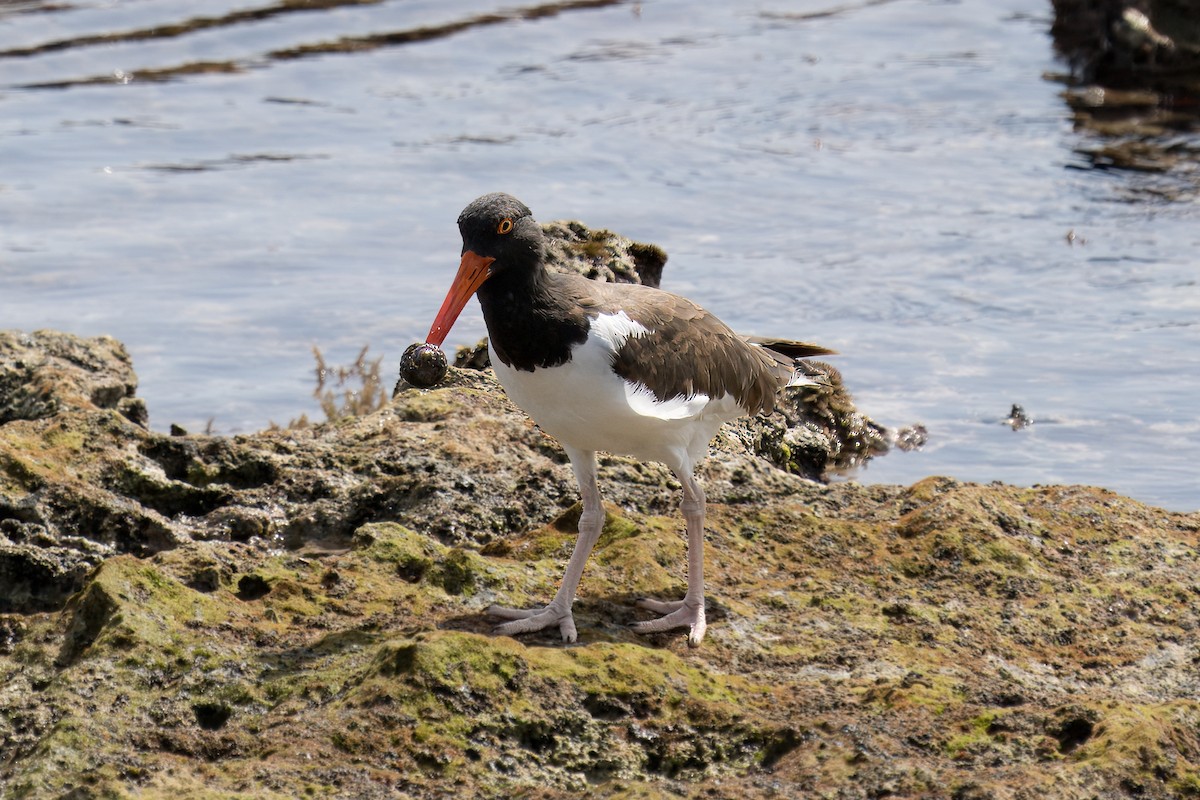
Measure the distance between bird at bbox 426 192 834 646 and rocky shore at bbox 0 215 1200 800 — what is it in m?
0.16

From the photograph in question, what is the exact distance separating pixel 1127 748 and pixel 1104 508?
6.71ft

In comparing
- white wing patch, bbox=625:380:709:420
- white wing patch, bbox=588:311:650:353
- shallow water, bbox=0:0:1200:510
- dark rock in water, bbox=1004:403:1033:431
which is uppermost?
white wing patch, bbox=588:311:650:353

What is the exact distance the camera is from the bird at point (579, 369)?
15.9ft

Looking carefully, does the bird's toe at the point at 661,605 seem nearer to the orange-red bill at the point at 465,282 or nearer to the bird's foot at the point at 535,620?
the bird's foot at the point at 535,620

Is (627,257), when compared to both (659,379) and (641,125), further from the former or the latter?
(641,125)

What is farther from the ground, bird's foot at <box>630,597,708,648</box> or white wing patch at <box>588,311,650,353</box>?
white wing patch at <box>588,311,650,353</box>

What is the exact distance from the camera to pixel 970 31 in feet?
68.0

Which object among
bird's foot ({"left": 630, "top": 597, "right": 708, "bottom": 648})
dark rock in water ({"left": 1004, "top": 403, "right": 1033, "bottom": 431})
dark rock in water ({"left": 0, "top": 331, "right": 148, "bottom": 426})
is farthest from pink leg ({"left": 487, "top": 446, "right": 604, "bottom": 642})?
dark rock in water ({"left": 1004, "top": 403, "right": 1033, "bottom": 431})

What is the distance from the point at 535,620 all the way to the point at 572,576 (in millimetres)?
264

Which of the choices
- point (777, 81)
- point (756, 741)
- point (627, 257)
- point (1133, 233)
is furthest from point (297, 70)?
point (756, 741)

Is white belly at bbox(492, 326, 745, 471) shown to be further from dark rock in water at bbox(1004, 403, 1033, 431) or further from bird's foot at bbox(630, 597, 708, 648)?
dark rock in water at bbox(1004, 403, 1033, 431)

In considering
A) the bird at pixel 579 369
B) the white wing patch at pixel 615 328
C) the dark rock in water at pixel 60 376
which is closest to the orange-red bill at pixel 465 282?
the bird at pixel 579 369

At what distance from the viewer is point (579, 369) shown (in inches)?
192

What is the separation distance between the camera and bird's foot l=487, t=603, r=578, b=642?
461cm
